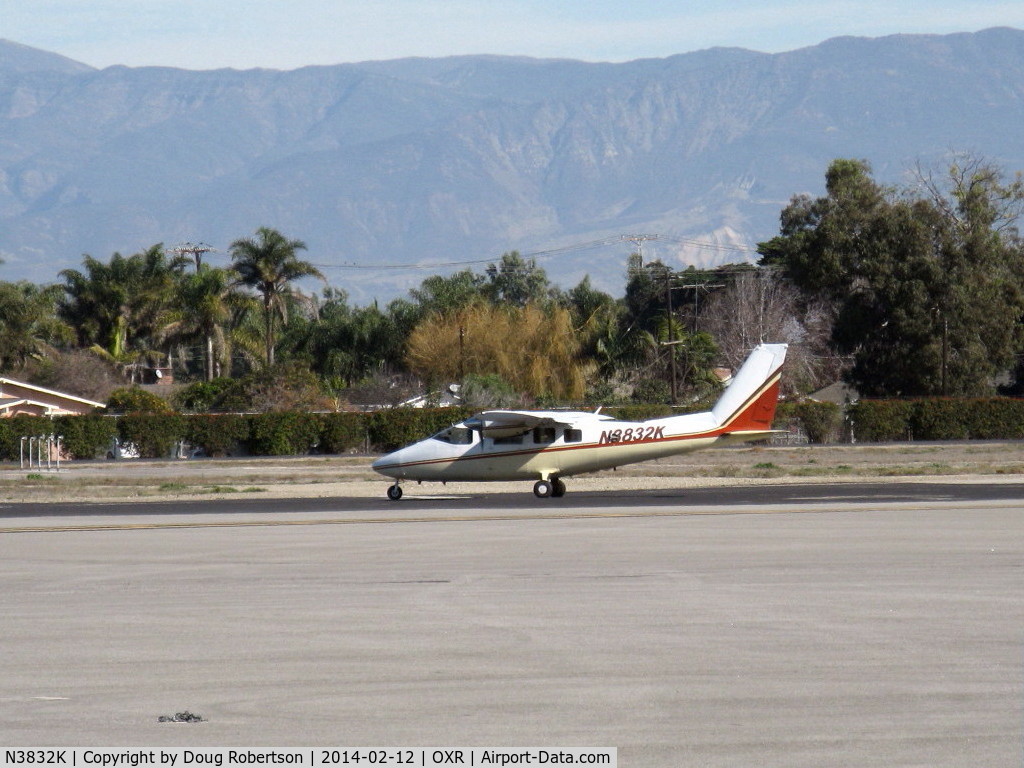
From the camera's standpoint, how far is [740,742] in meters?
8.62

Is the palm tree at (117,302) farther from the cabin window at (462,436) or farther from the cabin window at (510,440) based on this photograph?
the cabin window at (510,440)

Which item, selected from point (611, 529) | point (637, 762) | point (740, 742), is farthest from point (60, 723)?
point (611, 529)

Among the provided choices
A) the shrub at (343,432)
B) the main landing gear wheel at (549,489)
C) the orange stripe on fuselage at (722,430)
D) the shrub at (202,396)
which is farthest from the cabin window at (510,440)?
the shrub at (202,396)

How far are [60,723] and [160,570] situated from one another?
27.2 feet

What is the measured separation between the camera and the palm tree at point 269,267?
80.3m

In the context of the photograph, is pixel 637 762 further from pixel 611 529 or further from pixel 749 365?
pixel 749 365

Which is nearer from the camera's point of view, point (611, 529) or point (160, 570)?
point (160, 570)

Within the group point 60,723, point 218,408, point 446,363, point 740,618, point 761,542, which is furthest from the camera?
point 446,363

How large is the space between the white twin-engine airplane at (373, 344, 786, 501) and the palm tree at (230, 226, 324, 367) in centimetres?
5072

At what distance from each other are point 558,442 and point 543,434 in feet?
1.32

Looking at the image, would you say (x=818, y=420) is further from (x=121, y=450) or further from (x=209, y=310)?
(x=209, y=310)

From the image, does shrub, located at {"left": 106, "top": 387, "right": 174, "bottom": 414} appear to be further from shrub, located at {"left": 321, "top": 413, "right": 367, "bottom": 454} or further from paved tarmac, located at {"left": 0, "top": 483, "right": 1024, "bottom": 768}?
paved tarmac, located at {"left": 0, "top": 483, "right": 1024, "bottom": 768}

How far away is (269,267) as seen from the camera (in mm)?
80375
